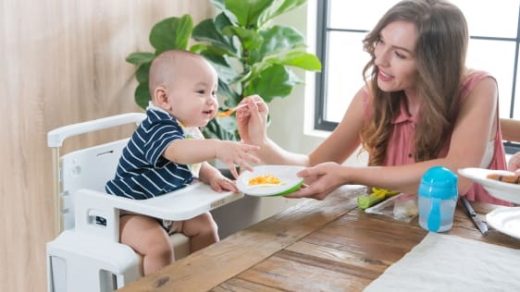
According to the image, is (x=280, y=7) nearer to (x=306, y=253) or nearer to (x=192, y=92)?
(x=192, y=92)

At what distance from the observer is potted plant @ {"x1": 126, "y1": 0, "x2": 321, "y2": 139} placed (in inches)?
108

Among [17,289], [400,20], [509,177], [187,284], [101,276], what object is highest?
[400,20]

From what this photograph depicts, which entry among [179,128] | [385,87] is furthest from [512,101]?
[179,128]

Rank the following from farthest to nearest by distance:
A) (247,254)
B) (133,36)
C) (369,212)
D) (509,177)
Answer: (133,36)
(369,212)
(509,177)
(247,254)

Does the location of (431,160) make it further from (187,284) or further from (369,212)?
(187,284)

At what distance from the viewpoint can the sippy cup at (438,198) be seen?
1426 mm

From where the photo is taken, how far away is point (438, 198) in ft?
4.72

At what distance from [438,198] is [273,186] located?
0.36m

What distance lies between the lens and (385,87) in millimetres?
1800

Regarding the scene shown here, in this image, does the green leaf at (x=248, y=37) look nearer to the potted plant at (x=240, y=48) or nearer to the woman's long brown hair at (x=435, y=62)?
the potted plant at (x=240, y=48)

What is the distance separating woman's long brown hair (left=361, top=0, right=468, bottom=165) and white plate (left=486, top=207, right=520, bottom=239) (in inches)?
12.8

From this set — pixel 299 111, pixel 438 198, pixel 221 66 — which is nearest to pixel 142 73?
pixel 221 66

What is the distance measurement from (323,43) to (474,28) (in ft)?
2.30

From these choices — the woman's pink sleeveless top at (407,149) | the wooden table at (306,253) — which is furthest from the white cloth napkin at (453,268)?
the woman's pink sleeveless top at (407,149)
